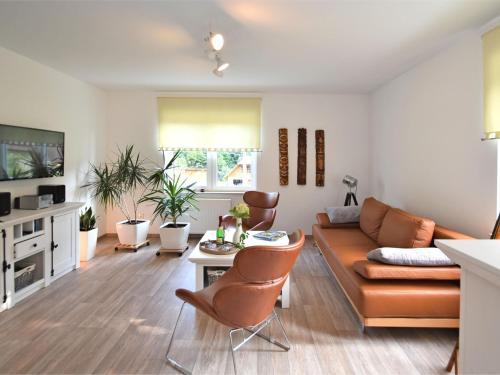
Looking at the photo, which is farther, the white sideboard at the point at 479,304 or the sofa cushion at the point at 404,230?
the sofa cushion at the point at 404,230

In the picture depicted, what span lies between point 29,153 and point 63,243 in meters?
1.09

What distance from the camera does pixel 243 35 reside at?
9.61 feet

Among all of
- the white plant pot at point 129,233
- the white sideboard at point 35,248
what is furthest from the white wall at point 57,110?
the white plant pot at point 129,233

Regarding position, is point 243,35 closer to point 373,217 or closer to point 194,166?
point 373,217

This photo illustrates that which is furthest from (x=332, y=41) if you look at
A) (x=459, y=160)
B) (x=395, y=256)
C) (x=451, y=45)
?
(x=395, y=256)

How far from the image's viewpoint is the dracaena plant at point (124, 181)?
4.63 m

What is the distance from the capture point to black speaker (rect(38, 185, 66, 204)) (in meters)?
3.78

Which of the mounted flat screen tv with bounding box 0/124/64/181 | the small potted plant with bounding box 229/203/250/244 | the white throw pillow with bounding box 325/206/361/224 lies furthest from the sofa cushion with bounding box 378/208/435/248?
the mounted flat screen tv with bounding box 0/124/64/181

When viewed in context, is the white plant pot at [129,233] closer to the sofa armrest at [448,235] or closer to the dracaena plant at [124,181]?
the dracaena plant at [124,181]

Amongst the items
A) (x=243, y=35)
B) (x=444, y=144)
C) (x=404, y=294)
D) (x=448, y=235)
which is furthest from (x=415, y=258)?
(x=243, y=35)

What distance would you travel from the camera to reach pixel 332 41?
121 inches

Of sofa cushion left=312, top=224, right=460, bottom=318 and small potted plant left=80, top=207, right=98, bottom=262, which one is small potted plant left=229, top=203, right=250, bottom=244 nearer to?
sofa cushion left=312, top=224, right=460, bottom=318

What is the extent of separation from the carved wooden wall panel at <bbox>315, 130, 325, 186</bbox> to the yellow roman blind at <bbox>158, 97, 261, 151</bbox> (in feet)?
3.40

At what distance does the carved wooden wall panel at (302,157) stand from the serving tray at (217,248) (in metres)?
2.70
